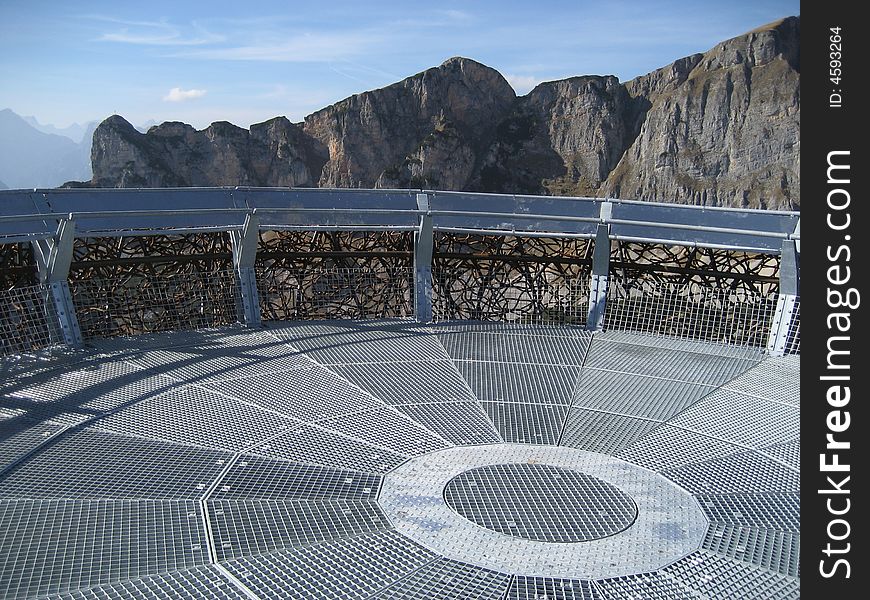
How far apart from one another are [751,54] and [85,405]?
9777 cm

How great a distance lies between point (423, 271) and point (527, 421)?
10.2ft

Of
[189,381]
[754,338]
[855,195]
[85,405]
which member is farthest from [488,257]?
[855,195]

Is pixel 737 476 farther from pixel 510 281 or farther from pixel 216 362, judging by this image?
pixel 216 362

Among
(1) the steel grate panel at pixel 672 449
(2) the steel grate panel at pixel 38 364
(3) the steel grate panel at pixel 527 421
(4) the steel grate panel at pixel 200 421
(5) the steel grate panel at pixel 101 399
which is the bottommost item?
(1) the steel grate panel at pixel 672 449

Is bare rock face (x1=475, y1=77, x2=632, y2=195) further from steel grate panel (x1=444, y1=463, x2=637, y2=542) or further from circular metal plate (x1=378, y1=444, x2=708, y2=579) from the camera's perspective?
steel grate panel (x1=444, y1=463, x2=637, y2=542)

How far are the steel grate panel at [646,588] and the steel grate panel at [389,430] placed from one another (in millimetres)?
1692

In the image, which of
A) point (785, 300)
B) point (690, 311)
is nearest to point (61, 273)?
point (690, 311)

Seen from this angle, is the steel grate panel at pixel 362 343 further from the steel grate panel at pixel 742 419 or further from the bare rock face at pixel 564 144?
the bare rock face at pixel 564 144

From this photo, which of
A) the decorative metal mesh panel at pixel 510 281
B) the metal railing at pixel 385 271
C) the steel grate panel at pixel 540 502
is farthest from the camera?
the decorative metal mesh panel at pixel 510 281

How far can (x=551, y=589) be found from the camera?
10.9ft

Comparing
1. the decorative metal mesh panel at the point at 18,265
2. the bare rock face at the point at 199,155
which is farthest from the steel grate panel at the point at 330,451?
the bare rock face at the point at 199,155

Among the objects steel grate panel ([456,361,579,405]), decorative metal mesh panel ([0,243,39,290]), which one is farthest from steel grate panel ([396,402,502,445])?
decorative metal mesh panel ([0,243,39,290])

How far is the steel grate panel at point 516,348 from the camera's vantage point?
6.87m

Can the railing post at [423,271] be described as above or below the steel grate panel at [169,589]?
above
